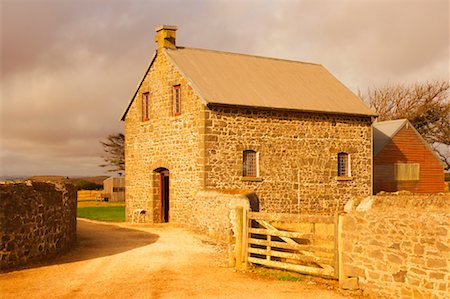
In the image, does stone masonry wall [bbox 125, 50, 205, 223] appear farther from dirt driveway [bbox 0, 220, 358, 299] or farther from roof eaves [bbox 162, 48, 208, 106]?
dirt driveway [bbox 0, 220, 358, 299]

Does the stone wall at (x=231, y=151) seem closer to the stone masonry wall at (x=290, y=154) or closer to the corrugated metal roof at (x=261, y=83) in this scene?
the stone masonry wall at (x=290, y=154)

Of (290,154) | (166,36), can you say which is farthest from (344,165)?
(166,36)

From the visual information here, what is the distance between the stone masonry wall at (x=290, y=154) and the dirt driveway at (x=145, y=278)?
23.8ft

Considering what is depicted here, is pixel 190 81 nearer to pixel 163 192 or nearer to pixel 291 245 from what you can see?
pixel 163 192

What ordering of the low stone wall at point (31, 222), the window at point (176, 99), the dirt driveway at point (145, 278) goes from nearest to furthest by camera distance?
the dirt driveway at point (145, 278)
the low stone wall at point (31, 222)
the window at point (176, 99)

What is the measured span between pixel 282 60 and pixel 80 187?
3517cm

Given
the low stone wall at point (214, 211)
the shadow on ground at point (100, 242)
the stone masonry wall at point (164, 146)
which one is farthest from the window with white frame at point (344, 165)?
the shadow on ground at point (100, 242)

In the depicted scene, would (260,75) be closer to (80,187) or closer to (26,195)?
(26,195)

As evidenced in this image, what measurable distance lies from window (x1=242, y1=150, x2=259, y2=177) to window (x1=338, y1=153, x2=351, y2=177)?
17.8ft

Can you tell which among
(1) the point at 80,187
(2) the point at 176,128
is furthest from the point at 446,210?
(1) the point at 80,187

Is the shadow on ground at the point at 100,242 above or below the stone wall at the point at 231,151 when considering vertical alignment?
below

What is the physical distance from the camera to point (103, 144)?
56.9 m

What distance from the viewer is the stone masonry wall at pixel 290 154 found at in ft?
75.8

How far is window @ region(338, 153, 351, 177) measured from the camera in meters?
27.1
